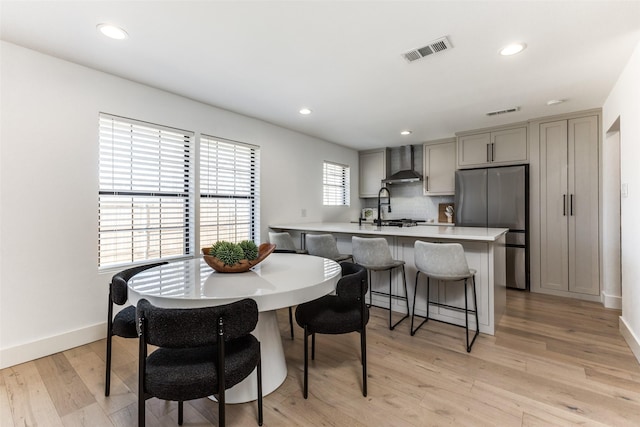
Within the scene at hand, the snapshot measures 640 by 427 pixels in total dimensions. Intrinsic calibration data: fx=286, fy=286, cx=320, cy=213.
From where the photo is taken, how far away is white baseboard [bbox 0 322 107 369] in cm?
212

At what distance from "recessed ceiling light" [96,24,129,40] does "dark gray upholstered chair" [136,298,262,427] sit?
1887 millimetres

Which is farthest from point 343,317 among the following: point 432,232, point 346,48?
point 346,48

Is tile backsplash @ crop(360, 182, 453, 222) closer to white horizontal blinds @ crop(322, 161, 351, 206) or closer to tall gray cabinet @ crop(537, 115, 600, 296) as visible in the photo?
white horizontal blinds @ crop(322, 161, 351, 206)

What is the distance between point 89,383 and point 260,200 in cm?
253

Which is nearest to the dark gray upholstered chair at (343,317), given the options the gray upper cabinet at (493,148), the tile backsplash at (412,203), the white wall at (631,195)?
the white wall at (631,195)

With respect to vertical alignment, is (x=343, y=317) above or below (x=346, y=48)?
below

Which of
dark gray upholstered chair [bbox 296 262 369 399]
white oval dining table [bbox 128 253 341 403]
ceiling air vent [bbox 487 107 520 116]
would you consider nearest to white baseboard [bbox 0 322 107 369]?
white oval dining table [bbox 128 253 341 403]

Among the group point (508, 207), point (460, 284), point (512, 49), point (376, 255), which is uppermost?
point (512, 49)

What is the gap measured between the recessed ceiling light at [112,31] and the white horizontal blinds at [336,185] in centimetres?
349

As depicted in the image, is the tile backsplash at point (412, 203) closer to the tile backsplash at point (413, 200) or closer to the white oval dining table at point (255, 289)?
the tile backsplash at point (413, 200)

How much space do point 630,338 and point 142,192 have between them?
455 cm

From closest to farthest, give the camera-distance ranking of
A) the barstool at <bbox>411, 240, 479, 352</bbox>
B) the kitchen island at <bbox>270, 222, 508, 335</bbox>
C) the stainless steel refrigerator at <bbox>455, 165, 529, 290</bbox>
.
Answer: the barstool at <bbox>411, 240, 479, 352</bbox>, the kitchen island at <bbox>270, 222, 508, 335</bbox>, the stainless steel refrigerator at <bbox>455, 165, 529, 290</bbox>

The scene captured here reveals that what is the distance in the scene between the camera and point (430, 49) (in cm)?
217

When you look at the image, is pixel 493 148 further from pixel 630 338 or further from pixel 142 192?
pixel 142 192
